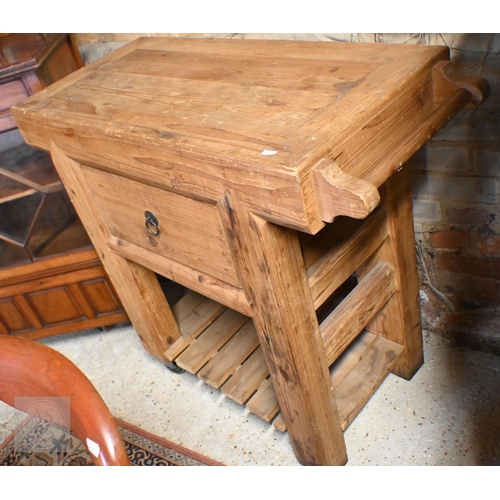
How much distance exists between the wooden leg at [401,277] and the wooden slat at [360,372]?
4 cm

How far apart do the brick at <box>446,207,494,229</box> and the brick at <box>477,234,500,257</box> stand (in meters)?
0.05

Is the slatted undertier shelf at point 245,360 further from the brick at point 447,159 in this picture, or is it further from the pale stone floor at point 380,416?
the brick at point 447,159

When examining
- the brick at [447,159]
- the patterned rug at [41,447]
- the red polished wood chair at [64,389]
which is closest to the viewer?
the red polished wood chair at [64,389]

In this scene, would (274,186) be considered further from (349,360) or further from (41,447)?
(349,360)

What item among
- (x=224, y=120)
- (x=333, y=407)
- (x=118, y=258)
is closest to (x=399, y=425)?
(x=333, y=407)

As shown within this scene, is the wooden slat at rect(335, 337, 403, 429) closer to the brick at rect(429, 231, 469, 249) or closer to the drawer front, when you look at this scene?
the brick at rect(429, 231, 469, 249)

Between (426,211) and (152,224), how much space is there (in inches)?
32.1

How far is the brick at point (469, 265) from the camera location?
5.80ft

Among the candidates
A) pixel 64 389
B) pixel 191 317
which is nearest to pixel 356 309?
pixel 191 317

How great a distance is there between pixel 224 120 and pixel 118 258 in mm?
737

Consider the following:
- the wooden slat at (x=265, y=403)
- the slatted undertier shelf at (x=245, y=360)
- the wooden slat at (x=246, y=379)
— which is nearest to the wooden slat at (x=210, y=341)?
the slatted undertier shelf at (x=245, y=360)

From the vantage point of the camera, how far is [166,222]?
56.7 inches

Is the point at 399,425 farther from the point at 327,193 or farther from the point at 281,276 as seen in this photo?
the point at 327,193

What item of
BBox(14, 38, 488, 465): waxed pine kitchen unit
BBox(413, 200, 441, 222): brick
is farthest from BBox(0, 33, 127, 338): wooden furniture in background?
BBox(413, 200, 441, 222): brick
